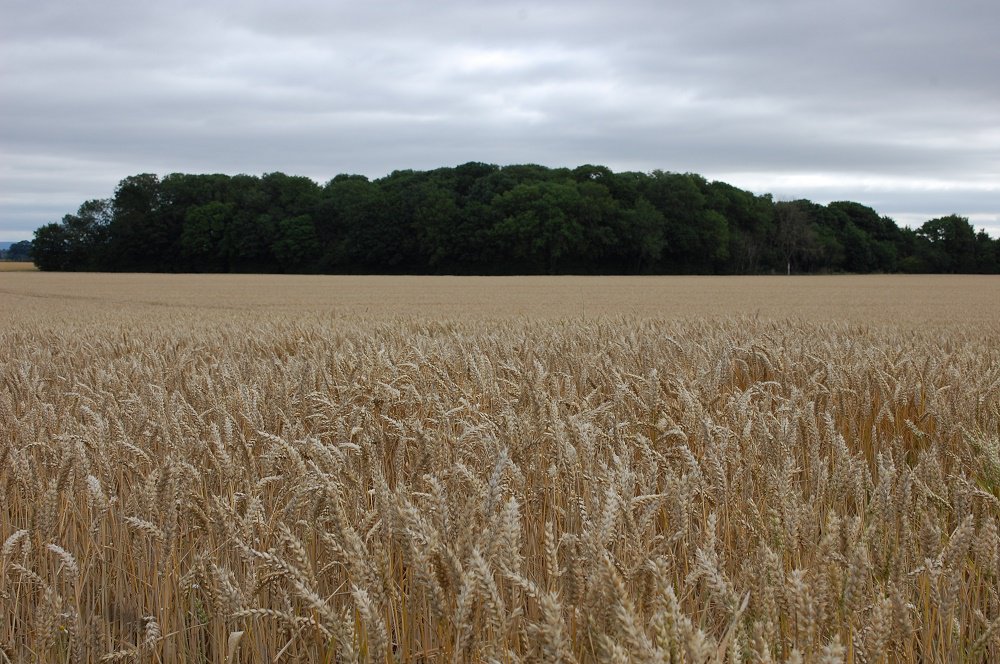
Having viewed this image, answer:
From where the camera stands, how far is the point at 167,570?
2.21m

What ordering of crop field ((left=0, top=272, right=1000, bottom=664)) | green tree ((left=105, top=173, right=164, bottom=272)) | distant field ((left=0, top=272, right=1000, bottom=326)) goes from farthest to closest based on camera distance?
green tree ((left=105, top=173, right=164, bottom=272))
distant field ((left=0, top=272, right=1000, bottom=326))
crop field ((left=0, top=272, right=1000, bottom=664))

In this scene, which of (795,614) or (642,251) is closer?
(795,614)

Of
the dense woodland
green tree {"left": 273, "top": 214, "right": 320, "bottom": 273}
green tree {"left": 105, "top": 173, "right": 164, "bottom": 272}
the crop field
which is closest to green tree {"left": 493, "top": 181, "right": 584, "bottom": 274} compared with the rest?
the dense woodland

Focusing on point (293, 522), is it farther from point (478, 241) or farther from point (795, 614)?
point (478, 241)

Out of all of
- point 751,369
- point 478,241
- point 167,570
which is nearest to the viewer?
point 167,570

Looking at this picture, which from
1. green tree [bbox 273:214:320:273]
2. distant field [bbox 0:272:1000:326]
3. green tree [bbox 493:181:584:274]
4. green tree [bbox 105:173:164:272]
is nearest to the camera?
distant field [bbox 0:272:1000:326]

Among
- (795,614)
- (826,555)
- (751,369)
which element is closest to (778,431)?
(826,555)

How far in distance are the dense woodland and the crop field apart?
72.7m

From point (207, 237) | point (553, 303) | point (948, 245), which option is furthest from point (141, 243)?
point (948, 245)

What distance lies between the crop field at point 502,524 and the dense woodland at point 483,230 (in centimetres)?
7274

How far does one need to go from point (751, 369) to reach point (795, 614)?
16.9 ft

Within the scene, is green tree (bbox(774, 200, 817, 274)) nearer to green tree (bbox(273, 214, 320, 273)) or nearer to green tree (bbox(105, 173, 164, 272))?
green tree (bbox(273, 214, 320, 273))

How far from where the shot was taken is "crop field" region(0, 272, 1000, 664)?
63.3 inches

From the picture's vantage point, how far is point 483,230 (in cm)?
7931
